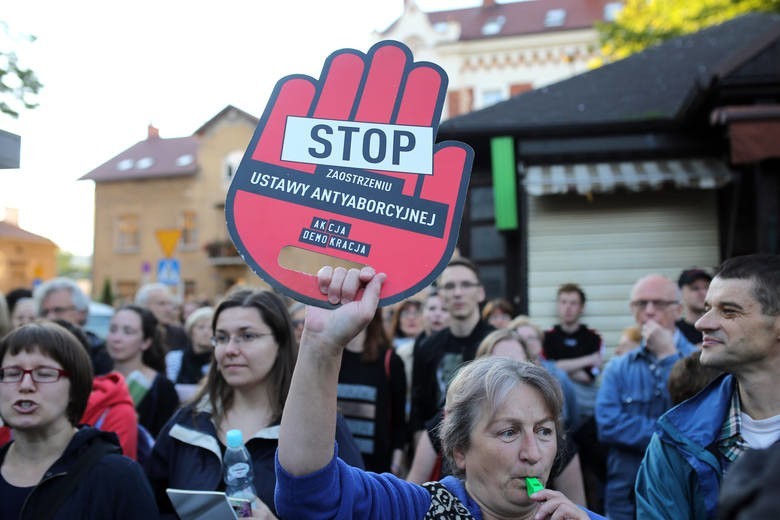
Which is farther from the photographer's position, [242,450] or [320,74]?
[242,450]

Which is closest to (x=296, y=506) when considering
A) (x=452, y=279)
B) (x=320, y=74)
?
(x=320, y=74)

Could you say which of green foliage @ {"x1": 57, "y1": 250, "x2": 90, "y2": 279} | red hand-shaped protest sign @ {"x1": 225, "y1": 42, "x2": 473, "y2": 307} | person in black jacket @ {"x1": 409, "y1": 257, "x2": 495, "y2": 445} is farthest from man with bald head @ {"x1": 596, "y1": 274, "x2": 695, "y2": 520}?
green foliage @ {"x1": 57, "y1": 250, "x2": 90, "y2": 279}

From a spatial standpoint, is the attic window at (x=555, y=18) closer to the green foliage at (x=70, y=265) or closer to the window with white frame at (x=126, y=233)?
the window with white frame at (x=126, y=233)

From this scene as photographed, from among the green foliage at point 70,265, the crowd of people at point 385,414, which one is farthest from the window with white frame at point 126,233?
the green foliage at point 70,265

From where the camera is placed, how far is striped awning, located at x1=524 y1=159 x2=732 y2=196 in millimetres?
8430

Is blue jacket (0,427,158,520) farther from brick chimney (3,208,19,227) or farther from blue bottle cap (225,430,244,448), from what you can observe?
brick chimney (3,208,19,227)

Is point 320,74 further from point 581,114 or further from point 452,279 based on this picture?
point 581,114

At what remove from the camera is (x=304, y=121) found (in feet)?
5.87

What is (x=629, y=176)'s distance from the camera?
28.3ft

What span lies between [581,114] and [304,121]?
27.6ft

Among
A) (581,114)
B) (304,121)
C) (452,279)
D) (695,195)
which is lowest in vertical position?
(452,279)

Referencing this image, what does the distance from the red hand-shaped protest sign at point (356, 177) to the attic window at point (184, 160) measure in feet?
118

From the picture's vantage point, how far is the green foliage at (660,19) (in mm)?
16656

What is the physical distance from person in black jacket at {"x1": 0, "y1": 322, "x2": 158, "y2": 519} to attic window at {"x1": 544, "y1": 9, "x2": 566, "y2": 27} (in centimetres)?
3933
